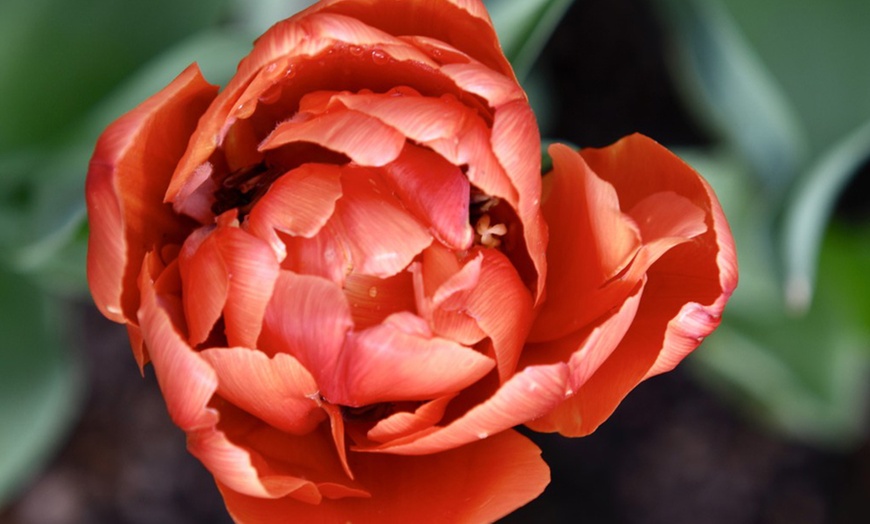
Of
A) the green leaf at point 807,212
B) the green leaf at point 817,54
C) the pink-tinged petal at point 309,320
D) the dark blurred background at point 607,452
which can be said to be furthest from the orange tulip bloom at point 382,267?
the dark blurred background at point 607,452

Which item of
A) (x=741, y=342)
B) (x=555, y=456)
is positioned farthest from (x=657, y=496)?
(x=741, y=342)

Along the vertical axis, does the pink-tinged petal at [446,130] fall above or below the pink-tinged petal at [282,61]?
below

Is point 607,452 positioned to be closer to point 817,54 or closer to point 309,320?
point 817,54

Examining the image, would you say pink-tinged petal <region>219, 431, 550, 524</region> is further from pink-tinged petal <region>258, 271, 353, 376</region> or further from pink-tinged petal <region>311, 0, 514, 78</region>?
pink-tinged petal <region>311, 0, 514, 78</region>

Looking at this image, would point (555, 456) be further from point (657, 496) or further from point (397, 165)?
point (397, 165)

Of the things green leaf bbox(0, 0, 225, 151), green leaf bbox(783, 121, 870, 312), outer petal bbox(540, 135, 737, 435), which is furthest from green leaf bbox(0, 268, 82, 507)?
green leaf bbox(783, 121, 870, 312)

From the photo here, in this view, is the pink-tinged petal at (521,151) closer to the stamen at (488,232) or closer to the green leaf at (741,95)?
the stamen at (488,232)
